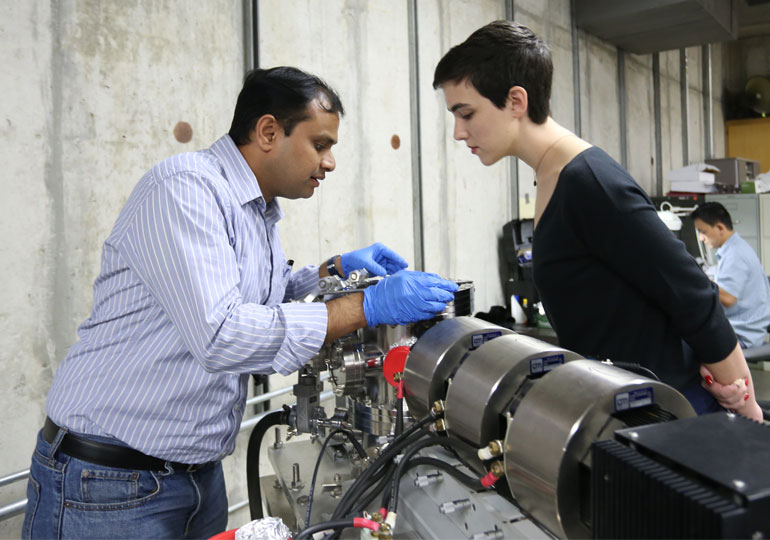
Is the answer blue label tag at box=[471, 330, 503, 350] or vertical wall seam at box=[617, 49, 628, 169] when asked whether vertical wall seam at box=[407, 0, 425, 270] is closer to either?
blue label tag at box=[471, 330, 503, 350]

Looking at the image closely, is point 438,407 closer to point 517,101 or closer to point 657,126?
point 517,101

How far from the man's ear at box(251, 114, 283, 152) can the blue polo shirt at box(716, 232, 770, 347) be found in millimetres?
2838

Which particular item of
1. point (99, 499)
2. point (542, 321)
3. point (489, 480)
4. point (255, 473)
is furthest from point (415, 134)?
point (489, 480)

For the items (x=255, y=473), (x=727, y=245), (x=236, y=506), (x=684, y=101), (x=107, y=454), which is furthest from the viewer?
(x=684, y=101)

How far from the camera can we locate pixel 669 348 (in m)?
0.98

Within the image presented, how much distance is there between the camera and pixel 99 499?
3.40 ft

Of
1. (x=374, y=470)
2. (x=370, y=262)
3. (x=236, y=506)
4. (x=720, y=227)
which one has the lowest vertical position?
(x=236, y=506)

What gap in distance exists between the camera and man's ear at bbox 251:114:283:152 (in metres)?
1.17

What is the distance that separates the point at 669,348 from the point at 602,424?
1.58ft

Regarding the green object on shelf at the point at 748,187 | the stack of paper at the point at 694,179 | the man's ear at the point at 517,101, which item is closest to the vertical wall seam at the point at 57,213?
the man's ear at the point at 517,101

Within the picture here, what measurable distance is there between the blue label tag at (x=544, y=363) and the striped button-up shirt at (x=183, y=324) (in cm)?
37

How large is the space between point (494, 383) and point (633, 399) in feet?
0.57

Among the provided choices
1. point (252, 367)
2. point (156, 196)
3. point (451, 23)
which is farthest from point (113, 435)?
point (451, 23)

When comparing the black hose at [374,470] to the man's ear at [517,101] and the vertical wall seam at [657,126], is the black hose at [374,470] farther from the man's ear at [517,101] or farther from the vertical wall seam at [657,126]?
the vertical wall seam at [657,126]
